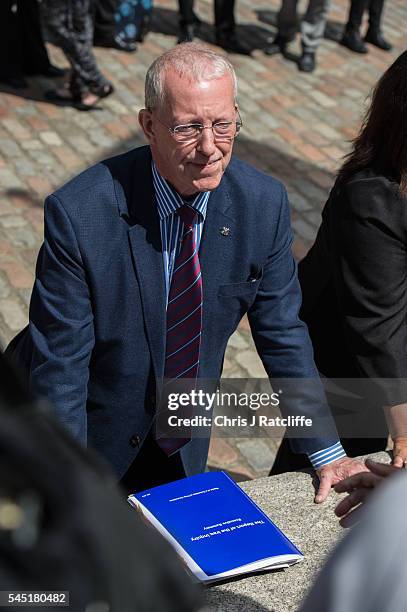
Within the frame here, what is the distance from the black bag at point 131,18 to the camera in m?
8.76

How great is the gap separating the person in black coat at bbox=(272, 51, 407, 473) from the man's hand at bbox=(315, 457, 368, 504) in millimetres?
129

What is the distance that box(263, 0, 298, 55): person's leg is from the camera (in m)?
9.25

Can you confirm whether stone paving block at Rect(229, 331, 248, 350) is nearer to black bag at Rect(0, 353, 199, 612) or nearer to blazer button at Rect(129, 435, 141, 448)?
blazer button at Rect(129, 435, 141, 448)

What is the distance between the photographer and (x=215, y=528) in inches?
89.2

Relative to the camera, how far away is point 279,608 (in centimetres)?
209

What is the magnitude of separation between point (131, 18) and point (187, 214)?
679 centimetres

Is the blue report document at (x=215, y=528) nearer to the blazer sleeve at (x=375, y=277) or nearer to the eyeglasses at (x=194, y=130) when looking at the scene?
the blazer sleeve at (x=375, y=277)

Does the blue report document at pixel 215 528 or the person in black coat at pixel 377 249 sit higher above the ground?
the person in black coat at pixel 377 249

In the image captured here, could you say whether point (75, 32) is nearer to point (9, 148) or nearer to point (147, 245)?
point (9, 148)

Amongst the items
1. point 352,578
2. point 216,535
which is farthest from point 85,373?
point 352,578

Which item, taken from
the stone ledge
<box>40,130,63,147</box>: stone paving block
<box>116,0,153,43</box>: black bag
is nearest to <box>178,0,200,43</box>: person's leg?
<box>116,0,153,43</box>: black bag

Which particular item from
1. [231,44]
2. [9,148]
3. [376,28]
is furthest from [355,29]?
[9,148]

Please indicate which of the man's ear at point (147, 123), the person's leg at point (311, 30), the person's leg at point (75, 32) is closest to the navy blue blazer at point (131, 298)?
the man's ear at point (147, 123)

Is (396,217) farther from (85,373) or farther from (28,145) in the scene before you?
(28,145)
